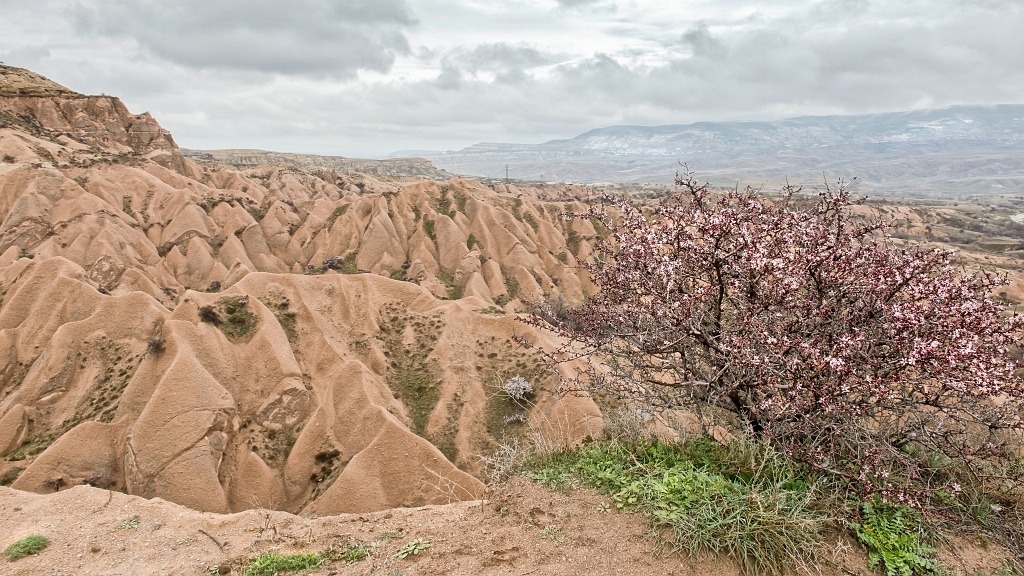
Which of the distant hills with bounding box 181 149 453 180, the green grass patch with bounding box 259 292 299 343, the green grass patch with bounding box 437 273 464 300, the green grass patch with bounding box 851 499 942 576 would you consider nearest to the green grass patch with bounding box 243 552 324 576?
the green grass patch with bounding box 851 499 942 576

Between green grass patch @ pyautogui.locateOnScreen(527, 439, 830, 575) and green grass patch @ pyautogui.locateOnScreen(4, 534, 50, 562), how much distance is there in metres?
9.62

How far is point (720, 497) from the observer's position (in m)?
5.98

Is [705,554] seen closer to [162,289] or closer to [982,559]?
[982,559]

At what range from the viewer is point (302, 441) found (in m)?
23.9

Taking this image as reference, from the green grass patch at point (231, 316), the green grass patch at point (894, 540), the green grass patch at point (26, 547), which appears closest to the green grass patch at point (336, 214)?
the green grass patch at point (231, 316)

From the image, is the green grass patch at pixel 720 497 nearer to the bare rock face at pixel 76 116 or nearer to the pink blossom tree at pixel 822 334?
the pink blossom tree at pixel 822 334

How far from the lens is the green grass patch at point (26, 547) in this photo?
9414 millimetres

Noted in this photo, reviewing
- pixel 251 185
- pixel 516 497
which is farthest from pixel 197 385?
pixel 251 185

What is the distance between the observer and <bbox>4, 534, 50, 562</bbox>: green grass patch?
30.9 ft

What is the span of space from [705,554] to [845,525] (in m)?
1.60

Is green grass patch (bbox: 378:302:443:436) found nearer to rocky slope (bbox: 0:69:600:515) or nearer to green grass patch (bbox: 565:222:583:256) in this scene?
rocky slope (bbox: 0:69:600:515)

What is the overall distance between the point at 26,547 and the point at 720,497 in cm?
1212

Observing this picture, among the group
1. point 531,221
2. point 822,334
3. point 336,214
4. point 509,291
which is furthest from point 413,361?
point 531,221

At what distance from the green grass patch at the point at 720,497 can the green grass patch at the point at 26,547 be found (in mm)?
9618
